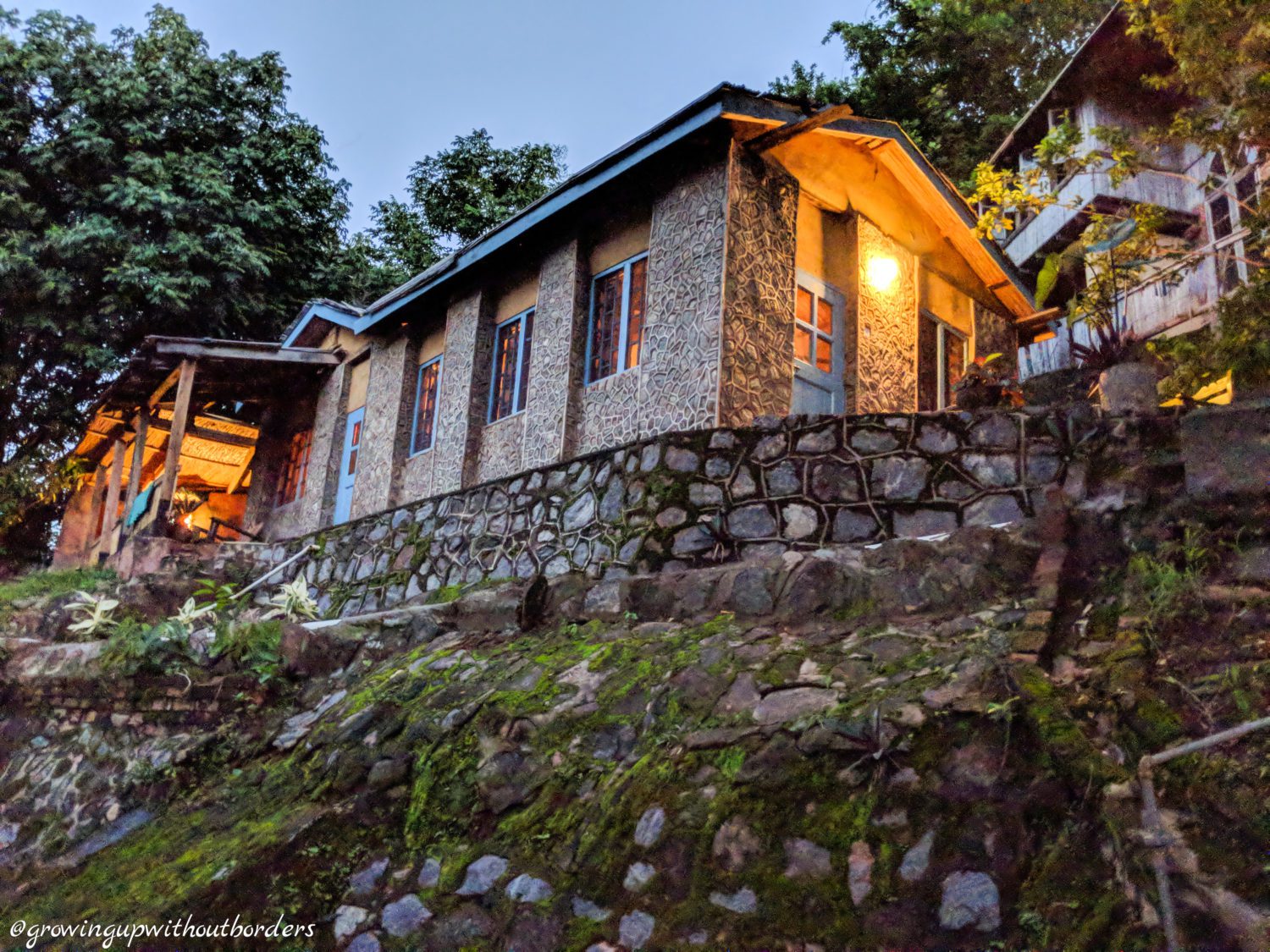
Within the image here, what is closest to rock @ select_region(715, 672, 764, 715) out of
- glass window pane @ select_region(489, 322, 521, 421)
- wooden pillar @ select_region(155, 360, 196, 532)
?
glass window pane @ select_region(489, 322, 521, 421)

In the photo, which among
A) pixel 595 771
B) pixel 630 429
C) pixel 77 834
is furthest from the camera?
pixel 630 429

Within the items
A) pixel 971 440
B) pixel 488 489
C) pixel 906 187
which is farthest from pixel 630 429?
pixel 906 187

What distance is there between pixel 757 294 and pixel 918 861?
7.24 metres

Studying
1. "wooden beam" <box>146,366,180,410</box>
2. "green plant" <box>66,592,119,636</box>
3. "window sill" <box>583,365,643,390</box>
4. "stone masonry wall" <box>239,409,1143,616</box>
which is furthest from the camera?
"wooden beam" <box>146,366,180,410</box>

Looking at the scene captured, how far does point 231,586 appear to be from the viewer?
12.1 m

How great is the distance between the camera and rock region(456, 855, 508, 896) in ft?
16.6

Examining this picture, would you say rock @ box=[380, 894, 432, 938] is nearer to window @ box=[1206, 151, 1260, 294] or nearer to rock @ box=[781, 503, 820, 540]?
rock @ box=[781, 503, 820, 540]

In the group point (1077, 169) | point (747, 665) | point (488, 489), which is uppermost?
point (1077, 169)

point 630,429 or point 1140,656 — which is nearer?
point 1140,656

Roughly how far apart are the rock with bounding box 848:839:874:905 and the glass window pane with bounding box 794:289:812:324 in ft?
26.0

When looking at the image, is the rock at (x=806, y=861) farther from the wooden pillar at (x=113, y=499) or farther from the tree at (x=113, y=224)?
the tree at (x=113, y=224)

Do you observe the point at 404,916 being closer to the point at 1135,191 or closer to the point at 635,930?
the point at 635,930

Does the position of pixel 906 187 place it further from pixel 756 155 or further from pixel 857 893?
pixel 857 893

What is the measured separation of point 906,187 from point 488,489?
645 cm
